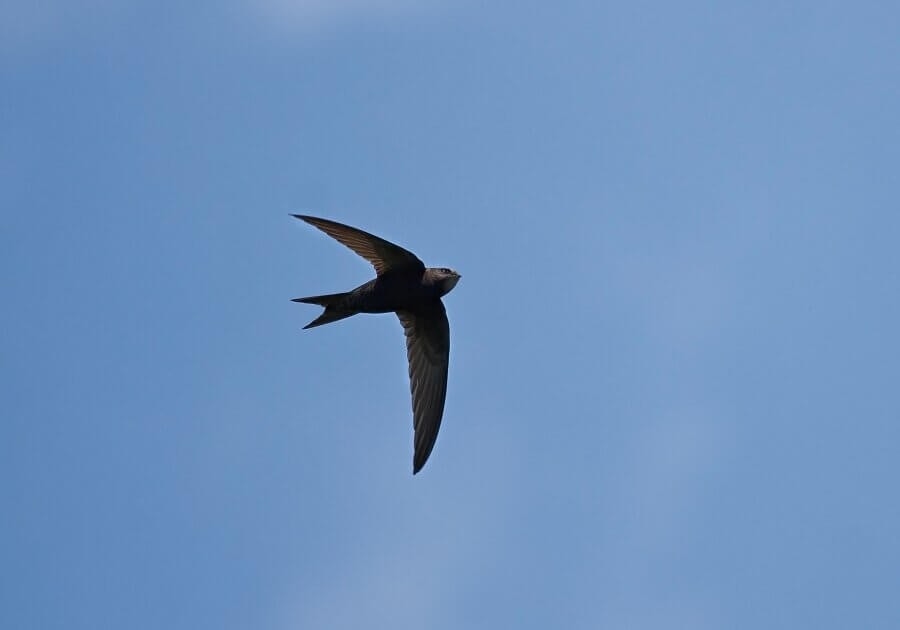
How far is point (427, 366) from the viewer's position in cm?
1234

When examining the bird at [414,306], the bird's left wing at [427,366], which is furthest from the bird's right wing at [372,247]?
the bird's left wing at [427,366]

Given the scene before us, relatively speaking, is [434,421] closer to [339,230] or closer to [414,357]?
[414,357]

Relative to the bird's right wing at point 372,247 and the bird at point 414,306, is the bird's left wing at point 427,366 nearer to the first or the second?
the bird at point 414,306

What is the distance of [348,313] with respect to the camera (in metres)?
11.5

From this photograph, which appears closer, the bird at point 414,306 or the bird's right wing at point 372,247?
the bird's right wing at point 372,247

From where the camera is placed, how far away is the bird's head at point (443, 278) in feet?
37.6

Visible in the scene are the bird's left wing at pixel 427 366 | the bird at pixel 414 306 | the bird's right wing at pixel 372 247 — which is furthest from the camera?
the bird's left wing at pixel 427 366

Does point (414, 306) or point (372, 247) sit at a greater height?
point (372, 247)

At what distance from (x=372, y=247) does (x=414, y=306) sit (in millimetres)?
870

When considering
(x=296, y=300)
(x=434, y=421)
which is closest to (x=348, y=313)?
(x=296, y=300)

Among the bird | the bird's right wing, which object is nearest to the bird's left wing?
the bird

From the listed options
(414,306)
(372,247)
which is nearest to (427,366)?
(414,306)

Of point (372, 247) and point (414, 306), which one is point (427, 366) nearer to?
point (414, 306)

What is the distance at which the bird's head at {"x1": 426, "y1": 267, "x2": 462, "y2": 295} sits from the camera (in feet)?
37.6
